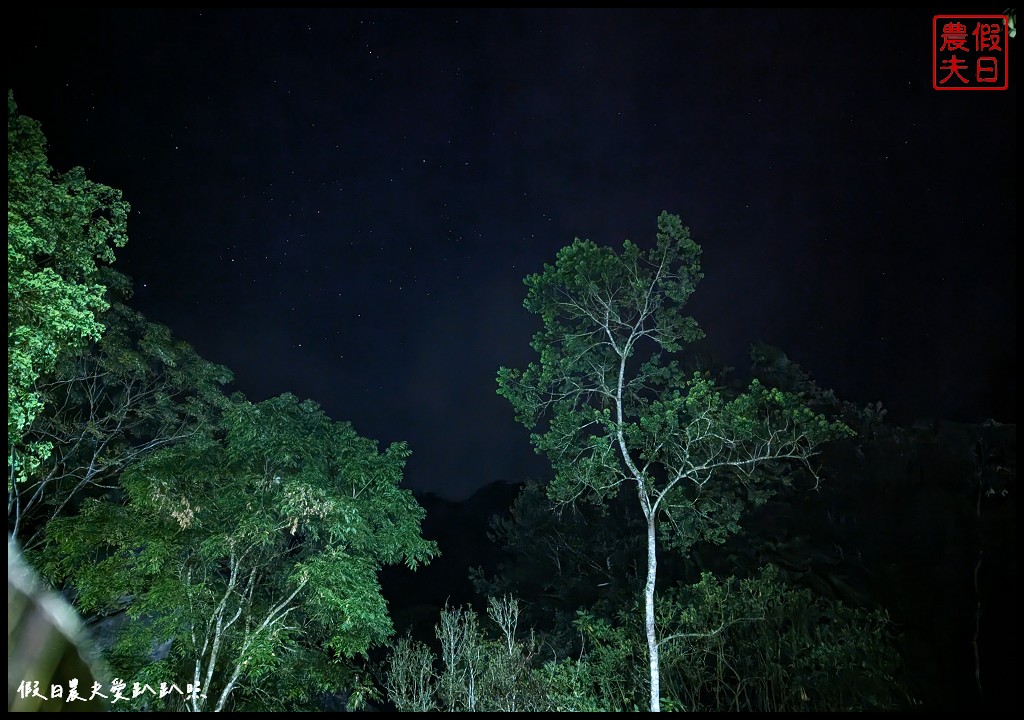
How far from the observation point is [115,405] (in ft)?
34.5

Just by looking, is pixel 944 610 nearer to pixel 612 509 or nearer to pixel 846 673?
pixel 846 673

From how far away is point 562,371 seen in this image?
30.0 feet

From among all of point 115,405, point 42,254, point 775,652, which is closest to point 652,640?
point 775,652

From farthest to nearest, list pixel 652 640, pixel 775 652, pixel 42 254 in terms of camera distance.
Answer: pixel 775 652 < pixel 652 640 < pixel 42 254

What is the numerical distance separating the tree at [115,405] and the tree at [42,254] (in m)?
3.60

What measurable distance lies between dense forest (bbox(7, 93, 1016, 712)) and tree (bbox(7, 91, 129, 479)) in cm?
5

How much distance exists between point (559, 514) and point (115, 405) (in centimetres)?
855

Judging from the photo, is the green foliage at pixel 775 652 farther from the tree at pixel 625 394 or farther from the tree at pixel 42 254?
the tree at pixel 42 254

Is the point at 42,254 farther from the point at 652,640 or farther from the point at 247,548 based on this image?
the point at 652,640

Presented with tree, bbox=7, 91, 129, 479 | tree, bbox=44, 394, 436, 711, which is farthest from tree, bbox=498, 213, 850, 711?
tree, bbox=7, 91, 129, 479

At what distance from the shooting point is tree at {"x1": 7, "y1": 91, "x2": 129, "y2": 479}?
17.5ft

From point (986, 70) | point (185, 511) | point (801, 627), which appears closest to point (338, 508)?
point (185, 511)

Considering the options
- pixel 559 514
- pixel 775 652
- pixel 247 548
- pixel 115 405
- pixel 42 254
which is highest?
pixel 42 254

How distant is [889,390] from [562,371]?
9.69 metres
